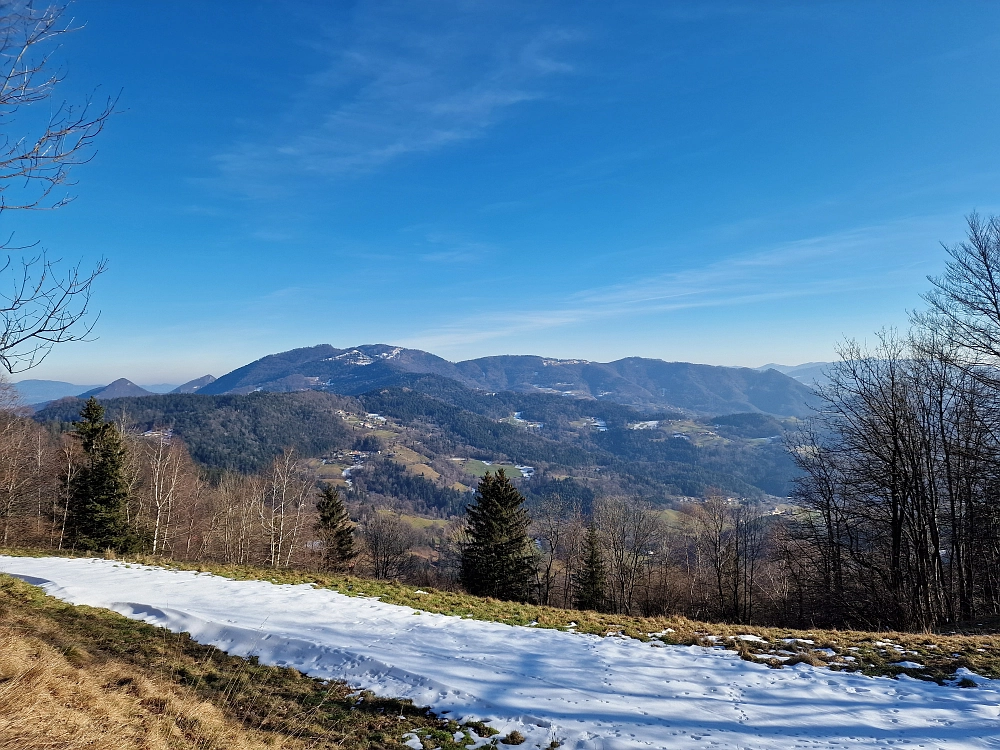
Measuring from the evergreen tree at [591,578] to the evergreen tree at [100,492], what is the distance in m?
27.9

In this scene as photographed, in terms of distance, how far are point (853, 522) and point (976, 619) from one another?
15.7 ft

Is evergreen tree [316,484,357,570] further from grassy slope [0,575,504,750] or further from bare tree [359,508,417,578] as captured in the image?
grassy slope [0,575,504,750]

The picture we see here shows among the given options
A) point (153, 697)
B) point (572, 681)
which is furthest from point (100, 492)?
point (572, 681)

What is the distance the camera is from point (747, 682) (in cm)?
748

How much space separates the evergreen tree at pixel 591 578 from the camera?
3039 centimetres

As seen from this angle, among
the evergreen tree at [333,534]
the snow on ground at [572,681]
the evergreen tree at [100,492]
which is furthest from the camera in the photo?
the evergreen tree at [333,534]

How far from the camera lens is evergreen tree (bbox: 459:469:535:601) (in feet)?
87.4

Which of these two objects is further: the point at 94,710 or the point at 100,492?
the point at 100,492

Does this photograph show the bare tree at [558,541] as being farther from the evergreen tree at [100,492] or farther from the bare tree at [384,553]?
the evergreen tree at [100,492]

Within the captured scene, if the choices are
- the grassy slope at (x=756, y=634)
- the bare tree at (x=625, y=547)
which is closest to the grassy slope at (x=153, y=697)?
the grassy slope at (x=756, y=634)

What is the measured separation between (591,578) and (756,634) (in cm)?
2187

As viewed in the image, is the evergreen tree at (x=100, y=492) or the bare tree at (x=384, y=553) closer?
the evergreen tree at (x=100, y=492)

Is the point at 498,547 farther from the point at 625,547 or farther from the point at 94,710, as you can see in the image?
Answer: the point at 94,710

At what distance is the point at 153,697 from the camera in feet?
16.0
